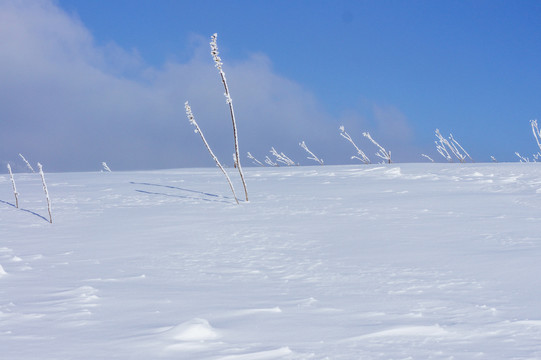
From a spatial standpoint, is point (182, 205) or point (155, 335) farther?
point (182, 205)

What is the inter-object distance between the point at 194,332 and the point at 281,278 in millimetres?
981

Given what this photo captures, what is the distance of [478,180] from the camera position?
7.44 metres

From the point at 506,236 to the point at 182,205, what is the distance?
3.66 metres

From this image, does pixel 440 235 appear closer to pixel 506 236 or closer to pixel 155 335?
pixel 506 236

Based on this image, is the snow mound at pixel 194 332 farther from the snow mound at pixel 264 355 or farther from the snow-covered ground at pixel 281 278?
the snow mound at pixel 264 355

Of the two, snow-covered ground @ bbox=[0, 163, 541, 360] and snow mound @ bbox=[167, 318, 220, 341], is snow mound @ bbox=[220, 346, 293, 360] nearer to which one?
snow-covered ground @ bbox=[0, 163, 541, 360]

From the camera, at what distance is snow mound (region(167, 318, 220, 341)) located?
211cm

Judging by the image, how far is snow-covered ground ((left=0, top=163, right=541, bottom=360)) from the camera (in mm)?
2027

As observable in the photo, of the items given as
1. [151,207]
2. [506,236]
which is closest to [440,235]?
[506,236]

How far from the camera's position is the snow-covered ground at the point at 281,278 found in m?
2.03

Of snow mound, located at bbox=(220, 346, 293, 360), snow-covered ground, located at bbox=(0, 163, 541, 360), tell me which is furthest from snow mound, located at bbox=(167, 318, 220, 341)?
snow mound, located at bbox=(220, 346, 293, 360)

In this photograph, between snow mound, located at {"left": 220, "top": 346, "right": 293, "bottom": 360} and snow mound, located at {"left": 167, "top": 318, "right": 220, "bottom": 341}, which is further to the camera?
snow mound, located at {"left": 167, "top": 318, "right": 220, "bottom": 341}

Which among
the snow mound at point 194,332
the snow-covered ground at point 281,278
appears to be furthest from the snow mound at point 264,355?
the snow mound at point 194,332

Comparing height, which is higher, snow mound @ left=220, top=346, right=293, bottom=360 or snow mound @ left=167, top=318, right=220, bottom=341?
snow mound @ left=167, top=318, right=220, bottom=341
